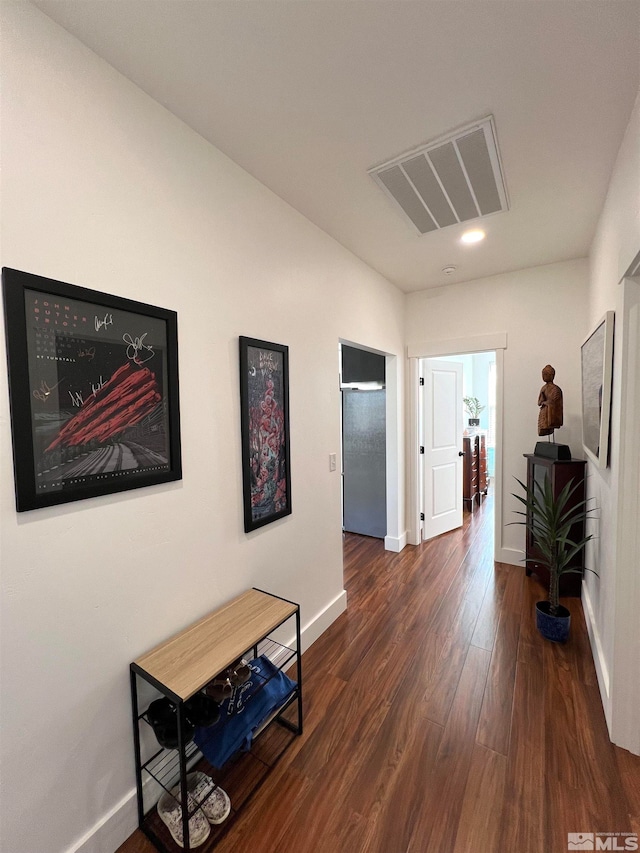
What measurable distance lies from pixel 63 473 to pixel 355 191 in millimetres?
1903

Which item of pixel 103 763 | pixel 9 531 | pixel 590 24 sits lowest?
pixel 103 763

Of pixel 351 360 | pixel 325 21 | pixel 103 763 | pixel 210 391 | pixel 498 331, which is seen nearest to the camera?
pixel 325 21

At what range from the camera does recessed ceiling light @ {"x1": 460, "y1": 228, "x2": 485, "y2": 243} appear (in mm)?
2362

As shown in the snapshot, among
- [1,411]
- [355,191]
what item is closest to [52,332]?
[1,411]

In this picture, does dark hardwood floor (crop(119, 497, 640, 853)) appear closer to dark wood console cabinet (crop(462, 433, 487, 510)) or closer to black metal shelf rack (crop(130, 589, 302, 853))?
black metal shelf rack (crop(130, 589, 302, 853))

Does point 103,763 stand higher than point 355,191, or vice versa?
point 355,191

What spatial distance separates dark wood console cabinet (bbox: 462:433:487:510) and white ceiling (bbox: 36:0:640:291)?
360 centimetres

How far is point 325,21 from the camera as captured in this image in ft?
3.44

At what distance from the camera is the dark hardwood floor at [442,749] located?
1224 millimetres

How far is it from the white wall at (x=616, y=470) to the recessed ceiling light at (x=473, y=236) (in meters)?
0.67

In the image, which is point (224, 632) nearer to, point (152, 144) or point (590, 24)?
point (152, 144)
